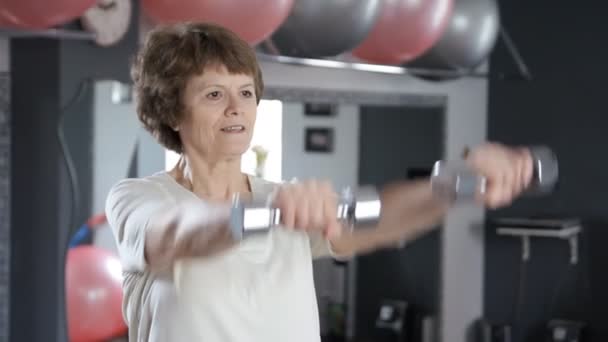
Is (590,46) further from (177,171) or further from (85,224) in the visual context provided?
(177,171)

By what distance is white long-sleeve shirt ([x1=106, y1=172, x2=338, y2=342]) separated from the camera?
130 centimetres

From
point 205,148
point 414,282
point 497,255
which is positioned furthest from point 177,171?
point 497,255

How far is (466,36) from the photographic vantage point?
3.74 metres

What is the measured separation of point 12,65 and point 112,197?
179 cm

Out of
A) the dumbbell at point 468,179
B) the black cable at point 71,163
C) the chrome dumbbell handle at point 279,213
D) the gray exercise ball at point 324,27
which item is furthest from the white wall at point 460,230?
the chrome dumbbell handle at point 279,213

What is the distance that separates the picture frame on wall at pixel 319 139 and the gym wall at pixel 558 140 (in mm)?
951

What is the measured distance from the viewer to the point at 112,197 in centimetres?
135

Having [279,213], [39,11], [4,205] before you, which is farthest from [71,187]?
[279,213]

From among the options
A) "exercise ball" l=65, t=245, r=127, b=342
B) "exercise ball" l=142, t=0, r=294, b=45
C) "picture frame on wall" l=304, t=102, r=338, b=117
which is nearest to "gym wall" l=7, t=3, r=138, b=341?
"exercise ball" l=65, t=245, r=127, b=342

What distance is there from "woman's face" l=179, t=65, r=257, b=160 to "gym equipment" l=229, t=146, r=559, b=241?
287mm

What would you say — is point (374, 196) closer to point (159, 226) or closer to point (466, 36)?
point (159, 226)

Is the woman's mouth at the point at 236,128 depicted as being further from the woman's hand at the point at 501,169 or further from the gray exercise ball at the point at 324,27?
the gray exercise ball at the point at 324,27

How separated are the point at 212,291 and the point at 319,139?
3488mm

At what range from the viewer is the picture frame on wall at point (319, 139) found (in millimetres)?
4672
